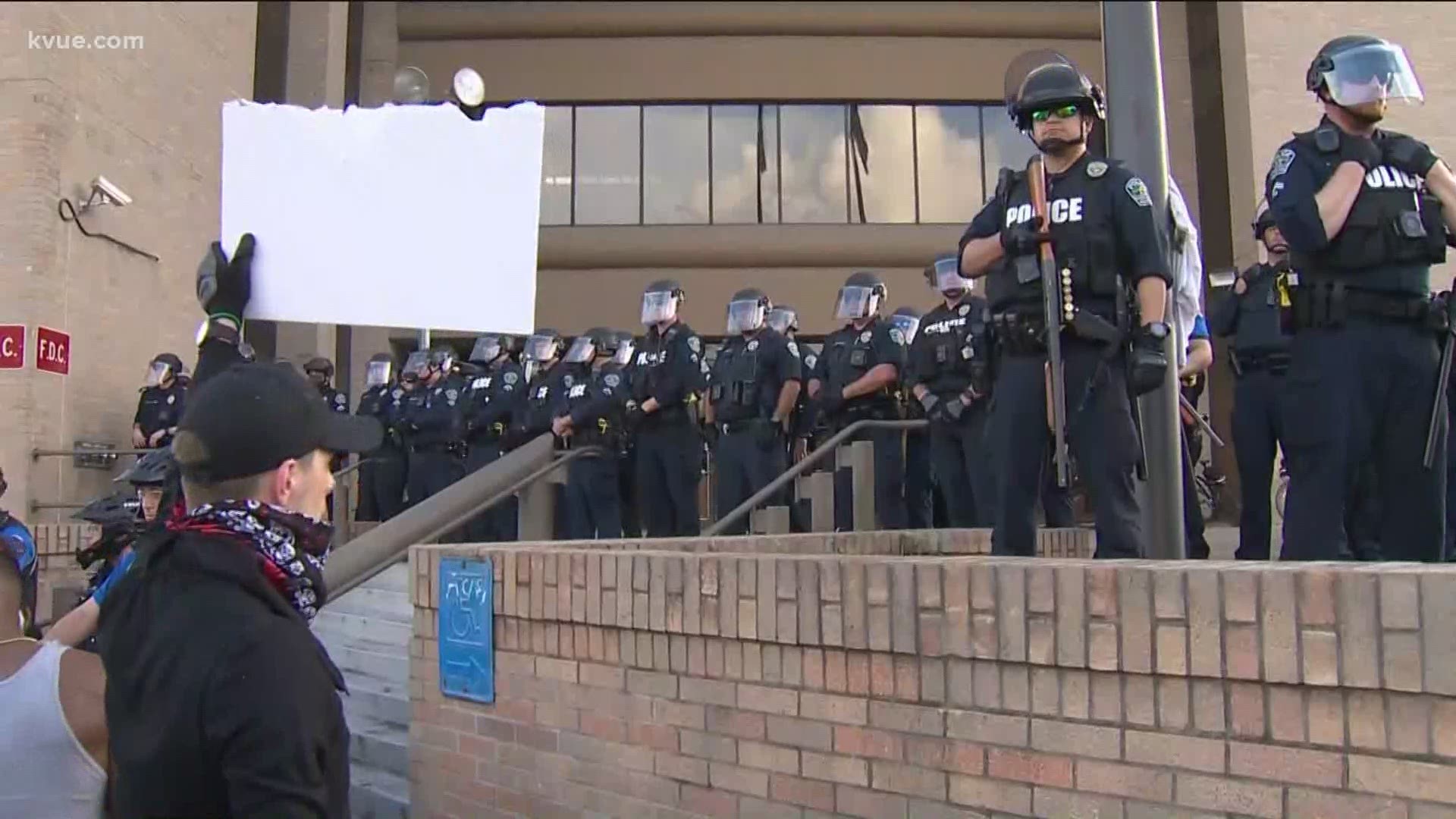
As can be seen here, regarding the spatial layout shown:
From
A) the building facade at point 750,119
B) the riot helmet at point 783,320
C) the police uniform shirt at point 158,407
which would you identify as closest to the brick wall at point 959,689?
the riot helmet at point 783,320

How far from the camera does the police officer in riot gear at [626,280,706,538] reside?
8.65m

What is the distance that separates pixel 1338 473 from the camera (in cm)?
371

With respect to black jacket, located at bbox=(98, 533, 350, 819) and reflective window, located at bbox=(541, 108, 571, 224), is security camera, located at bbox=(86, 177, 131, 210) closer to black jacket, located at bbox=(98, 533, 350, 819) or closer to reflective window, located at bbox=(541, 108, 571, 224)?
reflective window, located at bbox=(541, 108, 571, 224)

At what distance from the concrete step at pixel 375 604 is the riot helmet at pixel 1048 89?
4044 mm

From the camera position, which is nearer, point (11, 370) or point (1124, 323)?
point (1124, 323)

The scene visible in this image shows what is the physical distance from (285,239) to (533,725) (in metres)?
1.70

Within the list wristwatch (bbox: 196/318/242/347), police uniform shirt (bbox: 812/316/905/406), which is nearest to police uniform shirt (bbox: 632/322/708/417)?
police uniform shirt (bbox: 812/316/905/406)

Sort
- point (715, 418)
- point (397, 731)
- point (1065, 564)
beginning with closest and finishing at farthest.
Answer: point (1065, 564), point (397, 731), point (715, 418)

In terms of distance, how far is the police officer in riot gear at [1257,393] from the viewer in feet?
19.6

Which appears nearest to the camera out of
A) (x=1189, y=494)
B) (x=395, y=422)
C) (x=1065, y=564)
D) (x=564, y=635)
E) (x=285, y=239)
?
(x=1065, y=564)

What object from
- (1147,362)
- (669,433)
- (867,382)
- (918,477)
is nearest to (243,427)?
(1147,362)

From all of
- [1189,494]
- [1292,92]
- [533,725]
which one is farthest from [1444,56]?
[1292,92]

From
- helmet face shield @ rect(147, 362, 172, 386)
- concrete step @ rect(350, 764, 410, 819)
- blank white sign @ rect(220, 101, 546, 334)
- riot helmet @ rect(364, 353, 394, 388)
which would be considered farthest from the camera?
riot helmet @ rect(364, 353, 394, 388)

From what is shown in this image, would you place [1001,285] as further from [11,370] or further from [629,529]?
[11,370]
